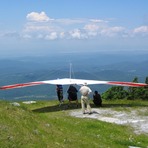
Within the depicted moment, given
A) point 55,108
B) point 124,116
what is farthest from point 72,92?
point 124,116

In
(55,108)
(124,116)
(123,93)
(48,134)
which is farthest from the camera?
(123,93)

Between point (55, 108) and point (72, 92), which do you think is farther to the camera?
point (55, 108)

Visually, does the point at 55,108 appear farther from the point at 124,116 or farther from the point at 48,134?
the point at 48,134

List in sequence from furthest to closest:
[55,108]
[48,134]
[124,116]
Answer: [55,108] → [124,116] → [48,134]

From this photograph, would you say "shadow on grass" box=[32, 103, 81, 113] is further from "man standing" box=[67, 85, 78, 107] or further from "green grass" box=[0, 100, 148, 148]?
"green grass" box=[0, 100, 148, 148]

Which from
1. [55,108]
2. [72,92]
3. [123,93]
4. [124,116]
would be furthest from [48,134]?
[123,93]

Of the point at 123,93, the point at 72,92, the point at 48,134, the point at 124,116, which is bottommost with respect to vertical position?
the point at 123,93

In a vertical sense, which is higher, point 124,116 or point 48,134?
point 48,134

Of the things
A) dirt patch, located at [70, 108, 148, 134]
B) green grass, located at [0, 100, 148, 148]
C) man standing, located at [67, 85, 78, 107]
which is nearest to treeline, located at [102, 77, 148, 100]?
man standing, located at [67, 85, 78, 107]

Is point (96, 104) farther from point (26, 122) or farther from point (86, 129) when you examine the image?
point (26, 122)
